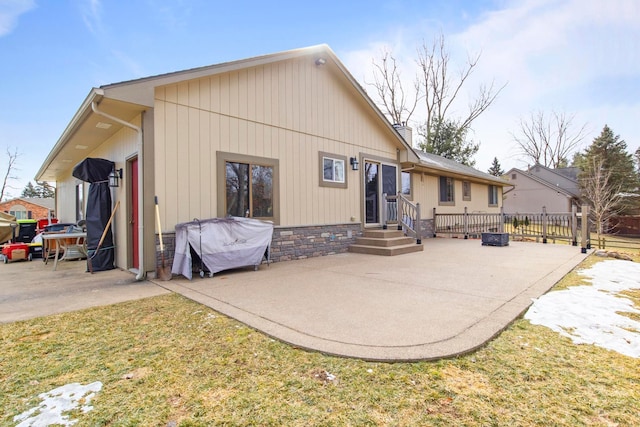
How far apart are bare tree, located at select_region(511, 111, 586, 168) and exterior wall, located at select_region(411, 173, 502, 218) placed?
21565 millimetres

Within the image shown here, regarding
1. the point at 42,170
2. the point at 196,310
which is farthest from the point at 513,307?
the point at 42,170

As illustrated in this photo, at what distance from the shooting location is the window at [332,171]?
27.6 ft

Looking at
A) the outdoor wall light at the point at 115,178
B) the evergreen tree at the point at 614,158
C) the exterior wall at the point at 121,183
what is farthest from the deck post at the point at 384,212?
the evergreen tree at the point at 614,158

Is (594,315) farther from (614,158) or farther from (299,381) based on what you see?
(614,158)

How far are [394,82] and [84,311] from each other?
2622 centimetres

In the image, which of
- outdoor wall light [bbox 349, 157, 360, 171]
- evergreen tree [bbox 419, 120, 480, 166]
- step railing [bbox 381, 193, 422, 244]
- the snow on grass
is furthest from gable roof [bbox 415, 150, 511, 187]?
evergreen tree [bbox 419, 120, 480, 166]

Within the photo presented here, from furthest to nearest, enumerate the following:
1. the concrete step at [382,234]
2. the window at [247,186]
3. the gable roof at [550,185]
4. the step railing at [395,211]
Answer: the gable roof at [550,185] < the step railing at [395,211] < the concrete step at [382,234] < the window at [247,186]

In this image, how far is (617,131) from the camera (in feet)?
82.4

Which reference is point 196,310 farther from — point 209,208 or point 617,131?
point 617,131

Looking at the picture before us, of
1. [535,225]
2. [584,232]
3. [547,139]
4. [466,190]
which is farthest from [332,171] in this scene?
[547,139]

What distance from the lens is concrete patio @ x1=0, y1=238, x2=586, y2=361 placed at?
9.15 feet

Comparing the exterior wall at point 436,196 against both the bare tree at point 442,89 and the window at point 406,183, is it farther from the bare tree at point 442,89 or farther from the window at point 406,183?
the bare tree at point 442,89

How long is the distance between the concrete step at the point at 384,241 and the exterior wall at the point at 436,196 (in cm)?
404

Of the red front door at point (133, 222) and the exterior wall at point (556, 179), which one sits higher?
the exterior wall at point (556, 179)
